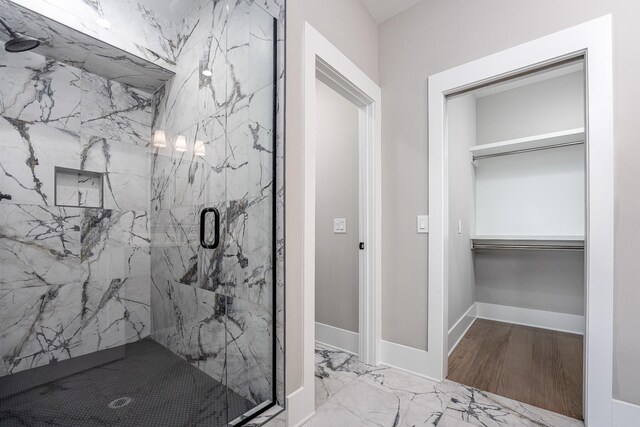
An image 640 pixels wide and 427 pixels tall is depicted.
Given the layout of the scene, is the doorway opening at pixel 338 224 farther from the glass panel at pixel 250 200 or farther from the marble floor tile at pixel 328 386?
the glass panel at pixel 250 200

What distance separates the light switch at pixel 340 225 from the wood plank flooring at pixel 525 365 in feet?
4.27

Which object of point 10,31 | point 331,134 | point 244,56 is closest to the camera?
point 10,31

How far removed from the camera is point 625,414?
1.42 m

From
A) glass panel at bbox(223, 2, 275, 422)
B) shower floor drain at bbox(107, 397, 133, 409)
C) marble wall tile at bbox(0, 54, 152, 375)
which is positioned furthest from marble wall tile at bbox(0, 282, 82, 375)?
glass panel at bbox(223, 2, 275, 422)

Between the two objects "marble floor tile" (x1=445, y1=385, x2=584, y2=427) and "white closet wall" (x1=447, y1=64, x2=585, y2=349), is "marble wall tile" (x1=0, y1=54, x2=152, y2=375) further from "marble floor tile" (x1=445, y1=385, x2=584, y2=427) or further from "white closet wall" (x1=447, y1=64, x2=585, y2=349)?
"white closet wall" (x1=447, y1=64, x2=585, y2=349)

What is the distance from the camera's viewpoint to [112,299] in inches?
60.7

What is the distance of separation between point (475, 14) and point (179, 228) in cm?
230

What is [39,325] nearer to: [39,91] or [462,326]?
[39,91]

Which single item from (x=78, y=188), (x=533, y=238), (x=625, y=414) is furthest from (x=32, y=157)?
(x=533, y=238)

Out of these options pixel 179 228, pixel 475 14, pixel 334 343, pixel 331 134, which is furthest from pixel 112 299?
pixel 475 14

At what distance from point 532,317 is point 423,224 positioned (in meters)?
2.10

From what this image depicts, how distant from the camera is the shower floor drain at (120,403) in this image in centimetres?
130

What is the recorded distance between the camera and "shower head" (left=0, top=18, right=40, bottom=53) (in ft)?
4.08

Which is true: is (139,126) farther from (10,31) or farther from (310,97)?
(310,97)
